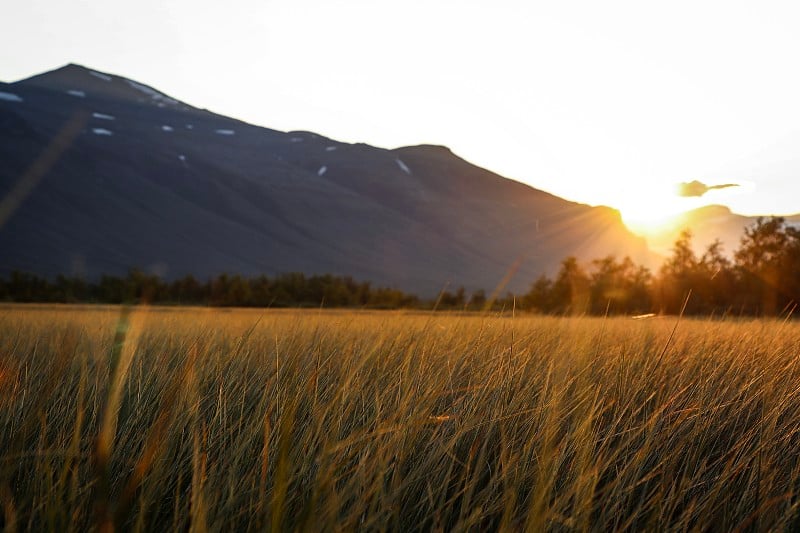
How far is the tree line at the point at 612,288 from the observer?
21.1 meters

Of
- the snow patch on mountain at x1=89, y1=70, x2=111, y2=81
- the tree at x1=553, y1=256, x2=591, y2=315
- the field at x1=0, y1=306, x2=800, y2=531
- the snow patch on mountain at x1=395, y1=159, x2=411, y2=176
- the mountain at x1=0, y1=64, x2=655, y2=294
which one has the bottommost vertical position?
the field at x1=0, y1=306, x2=800, y2=531

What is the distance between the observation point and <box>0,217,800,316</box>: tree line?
69.3 feet

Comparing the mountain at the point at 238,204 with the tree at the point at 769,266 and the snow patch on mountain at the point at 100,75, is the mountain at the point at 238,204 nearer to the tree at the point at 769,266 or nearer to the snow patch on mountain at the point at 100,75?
the snow patch on mountain at the point at 100,75

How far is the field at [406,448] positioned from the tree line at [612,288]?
17173mm

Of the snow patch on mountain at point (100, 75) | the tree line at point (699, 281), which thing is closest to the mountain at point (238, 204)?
the snow patch on mountain at point (100, 75)

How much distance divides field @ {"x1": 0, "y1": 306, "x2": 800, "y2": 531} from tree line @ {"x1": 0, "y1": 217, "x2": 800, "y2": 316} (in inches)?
676

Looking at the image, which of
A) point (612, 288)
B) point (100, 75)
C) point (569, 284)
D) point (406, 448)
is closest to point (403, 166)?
point (100, 75)

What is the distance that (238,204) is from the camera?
121125mm

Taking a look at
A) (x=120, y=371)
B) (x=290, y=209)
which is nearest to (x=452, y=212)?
(x=290, y=209)

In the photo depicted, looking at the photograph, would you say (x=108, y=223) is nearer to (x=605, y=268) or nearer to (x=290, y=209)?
(x=290, y=209)

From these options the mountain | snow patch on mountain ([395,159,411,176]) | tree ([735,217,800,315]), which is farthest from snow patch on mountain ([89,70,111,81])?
tree ([735,217,800,315])

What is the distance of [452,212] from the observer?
152 m

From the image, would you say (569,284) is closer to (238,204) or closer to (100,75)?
(238,204)

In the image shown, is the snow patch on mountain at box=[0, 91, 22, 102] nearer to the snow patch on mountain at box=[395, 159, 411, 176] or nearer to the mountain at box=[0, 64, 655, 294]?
the mountain at box=[0, 64, 655, 294]
